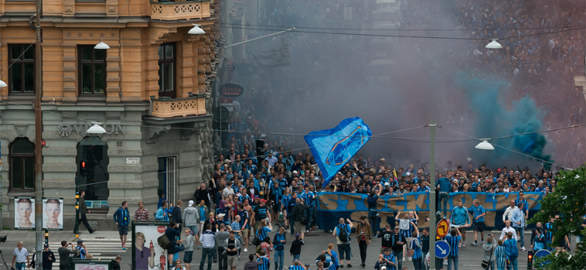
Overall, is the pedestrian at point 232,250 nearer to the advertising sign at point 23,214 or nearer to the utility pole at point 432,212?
the utility pole at point 432,212

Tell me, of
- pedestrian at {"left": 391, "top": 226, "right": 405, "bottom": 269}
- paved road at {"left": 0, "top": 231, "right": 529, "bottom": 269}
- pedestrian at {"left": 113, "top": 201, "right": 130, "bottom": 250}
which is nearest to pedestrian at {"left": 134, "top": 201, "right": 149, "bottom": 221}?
pedestrian at {"left": 113, "top": 201, "right": 130, "bottom": 250}

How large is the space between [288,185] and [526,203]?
9.60 m

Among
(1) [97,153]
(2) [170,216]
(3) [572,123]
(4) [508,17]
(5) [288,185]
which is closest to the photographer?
(2) [170,216]

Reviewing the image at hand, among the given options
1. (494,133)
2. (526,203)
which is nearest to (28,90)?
(526,203)

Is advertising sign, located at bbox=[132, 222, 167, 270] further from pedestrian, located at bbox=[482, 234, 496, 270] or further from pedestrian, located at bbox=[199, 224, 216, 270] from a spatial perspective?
pedestrian, located at bbox=[482, 234, 496, 270]

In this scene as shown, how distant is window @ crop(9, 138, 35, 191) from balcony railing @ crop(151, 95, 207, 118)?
169 inches

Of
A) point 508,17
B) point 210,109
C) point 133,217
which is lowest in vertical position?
point 133,217

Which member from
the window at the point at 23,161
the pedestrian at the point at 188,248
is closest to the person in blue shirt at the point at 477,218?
the pedestrian at the point at 188,248

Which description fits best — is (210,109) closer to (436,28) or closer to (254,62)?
(436,28)

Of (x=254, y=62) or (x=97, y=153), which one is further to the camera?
(x=254, y=62)

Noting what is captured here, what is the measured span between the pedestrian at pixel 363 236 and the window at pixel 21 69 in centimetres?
1272

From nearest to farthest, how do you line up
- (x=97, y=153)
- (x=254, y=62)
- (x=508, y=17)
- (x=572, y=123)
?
(x=97, y=153)
(x=572, y=123)
(x=508, y=17)
(x=254, y=62)

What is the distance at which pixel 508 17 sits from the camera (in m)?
72.5

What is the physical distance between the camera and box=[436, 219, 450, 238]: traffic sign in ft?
144
